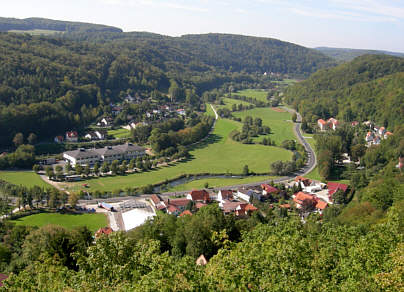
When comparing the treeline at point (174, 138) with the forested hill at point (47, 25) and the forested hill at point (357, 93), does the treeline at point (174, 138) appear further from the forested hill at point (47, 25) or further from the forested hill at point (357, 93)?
the forested hill at point (47, 25)

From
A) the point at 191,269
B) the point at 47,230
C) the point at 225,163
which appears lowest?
the point at 225,163

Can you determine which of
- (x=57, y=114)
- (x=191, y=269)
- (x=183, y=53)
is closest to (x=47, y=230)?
(x=191, y=269)

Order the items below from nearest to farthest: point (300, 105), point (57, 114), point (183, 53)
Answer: point (57, 114), point (300, 105), point (183, 53)

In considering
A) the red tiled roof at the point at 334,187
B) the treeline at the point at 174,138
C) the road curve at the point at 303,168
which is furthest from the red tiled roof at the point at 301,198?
the treeline at the point at 174,138

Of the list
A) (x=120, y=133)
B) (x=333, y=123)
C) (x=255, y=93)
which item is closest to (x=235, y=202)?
(x=120, y=133)

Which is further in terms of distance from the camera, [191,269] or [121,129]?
[121,129]

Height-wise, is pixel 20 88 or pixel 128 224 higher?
pixel 20 88

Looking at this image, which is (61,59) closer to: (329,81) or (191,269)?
(329,81)
